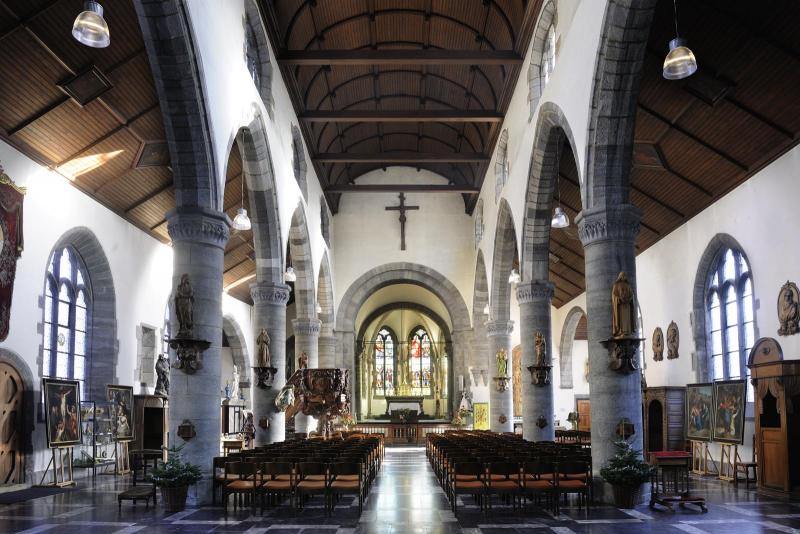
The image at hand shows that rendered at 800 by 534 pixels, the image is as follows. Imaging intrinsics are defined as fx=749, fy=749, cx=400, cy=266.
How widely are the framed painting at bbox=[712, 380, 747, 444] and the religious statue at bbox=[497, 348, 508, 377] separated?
8.91m

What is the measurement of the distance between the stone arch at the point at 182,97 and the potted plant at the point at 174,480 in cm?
406

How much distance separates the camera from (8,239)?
1346 cm

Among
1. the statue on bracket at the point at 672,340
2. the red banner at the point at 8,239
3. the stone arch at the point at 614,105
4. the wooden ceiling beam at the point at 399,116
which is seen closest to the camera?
the stone arch at the point at 614,105

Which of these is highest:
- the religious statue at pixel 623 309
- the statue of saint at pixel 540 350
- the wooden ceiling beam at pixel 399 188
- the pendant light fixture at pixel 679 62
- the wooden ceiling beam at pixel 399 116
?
the wooden ceiling beam at pixel 399 116

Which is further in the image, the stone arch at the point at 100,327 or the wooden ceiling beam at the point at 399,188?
the wooden ceiling beam at the point at 399,188

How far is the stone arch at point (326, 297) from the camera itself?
30141 mm

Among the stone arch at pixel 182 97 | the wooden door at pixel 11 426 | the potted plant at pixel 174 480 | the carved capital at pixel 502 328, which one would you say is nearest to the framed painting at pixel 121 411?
the wooden door at pixel 11 426

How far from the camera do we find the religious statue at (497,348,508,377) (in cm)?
2464

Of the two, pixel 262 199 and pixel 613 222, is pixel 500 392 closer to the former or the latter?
pixel 262 199

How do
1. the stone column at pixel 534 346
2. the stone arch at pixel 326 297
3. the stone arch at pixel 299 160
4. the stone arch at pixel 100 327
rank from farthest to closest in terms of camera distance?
the stone arch at pixel 326 297 → the stone arch at pixel 299 160 → the stone column at pixel 534 346 → the stone arch at pixel 100 327

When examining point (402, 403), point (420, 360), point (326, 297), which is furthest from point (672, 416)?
point (420, 360)

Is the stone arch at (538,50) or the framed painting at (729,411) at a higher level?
the stone arch at (538,50)

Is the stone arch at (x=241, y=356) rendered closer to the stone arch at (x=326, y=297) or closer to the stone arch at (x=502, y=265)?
the stone arch at (x=326, y=297)

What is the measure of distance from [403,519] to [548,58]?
11.0 metres
